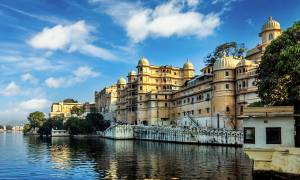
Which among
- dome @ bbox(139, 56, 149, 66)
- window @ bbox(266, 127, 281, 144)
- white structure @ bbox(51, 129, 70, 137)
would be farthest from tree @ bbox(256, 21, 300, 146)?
white structure @ bbox(51, 129, 70, 137)

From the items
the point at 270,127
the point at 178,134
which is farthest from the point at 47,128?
the point at 270,127

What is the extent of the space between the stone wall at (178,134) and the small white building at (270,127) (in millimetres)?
35202

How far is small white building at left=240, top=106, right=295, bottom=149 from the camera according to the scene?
30.8 metres

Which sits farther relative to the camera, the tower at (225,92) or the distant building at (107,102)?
the distant building at (107,102)

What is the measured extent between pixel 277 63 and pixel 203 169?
12.4 m

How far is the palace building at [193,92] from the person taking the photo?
77.6 meters

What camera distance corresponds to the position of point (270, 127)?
31.5 metres

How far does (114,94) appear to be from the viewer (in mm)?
162875

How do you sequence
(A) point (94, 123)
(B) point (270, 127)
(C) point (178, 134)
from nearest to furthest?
(B) point (270, 127) < (C) point (178, 134) < (A) point (94, 123)

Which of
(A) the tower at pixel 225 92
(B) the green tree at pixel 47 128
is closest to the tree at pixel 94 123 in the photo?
(B) the green tree at pixel 47 128

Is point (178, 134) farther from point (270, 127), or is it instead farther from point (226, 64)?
point (270, 127)

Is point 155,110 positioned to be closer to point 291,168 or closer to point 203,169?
point 203,169

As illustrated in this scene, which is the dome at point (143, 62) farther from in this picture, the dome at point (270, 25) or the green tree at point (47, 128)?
the green tree at point (47, 128)

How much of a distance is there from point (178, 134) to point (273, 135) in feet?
177
